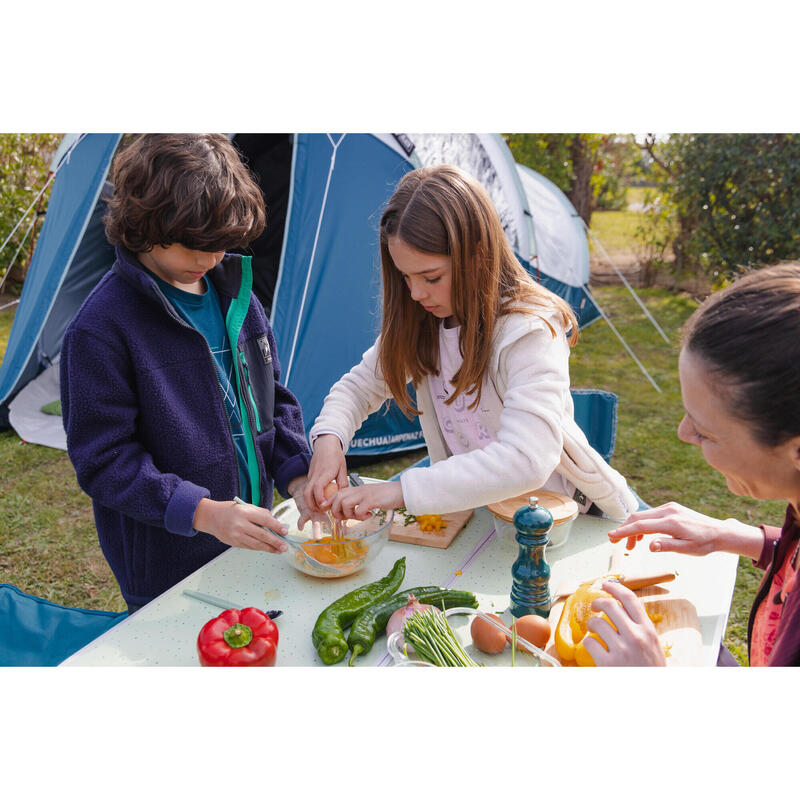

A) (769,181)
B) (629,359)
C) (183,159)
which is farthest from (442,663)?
(769,181)

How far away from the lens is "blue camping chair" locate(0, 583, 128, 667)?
2.02 meters

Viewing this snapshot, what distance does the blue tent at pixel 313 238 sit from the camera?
12.3 ft

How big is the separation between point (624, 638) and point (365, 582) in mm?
586

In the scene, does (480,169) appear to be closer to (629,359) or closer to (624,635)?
(629,359)

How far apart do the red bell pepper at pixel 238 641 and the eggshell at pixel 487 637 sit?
35 cm

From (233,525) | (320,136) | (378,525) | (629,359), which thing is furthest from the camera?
(629,359)

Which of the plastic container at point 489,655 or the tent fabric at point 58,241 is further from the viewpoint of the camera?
the tent fabric at point 58,241

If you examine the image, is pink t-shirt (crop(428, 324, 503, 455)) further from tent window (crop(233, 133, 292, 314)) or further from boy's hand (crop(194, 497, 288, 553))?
tent window (crop(233, 133, 292, 314))

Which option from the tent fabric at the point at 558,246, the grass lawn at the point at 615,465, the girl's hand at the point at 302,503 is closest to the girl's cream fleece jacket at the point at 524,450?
the girl's hand at the point at 302,503

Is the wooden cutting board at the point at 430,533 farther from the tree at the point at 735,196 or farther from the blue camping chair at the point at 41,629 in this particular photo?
the tree at the point at 735,196

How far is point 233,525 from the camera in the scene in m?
1.48

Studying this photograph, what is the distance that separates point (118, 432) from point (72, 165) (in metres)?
3.21

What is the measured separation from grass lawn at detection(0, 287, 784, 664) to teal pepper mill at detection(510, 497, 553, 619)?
5.28ft

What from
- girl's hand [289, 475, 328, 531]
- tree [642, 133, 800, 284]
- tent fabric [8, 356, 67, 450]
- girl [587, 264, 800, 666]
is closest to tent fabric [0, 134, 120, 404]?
tent fabric [8, 356, 67, 450]
